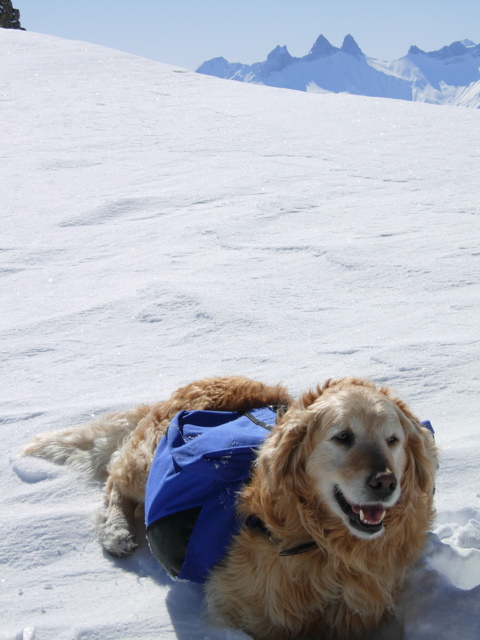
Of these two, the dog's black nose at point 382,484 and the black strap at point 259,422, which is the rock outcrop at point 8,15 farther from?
the dog's black nose at point 382,484

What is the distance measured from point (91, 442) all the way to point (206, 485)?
4.06 feet

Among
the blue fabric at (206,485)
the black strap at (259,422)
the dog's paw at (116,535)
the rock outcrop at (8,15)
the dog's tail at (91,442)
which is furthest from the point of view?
the rock outcrop at (8,15)

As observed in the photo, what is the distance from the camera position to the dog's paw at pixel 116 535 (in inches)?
118

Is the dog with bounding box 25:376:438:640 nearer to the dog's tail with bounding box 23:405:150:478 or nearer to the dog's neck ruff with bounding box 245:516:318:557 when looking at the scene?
the dog's neck ruff with bounding box 245:516:318:557

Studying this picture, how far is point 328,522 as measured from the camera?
2.39m

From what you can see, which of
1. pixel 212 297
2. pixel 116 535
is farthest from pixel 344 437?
pixel 212 297

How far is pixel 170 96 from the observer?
1491cm

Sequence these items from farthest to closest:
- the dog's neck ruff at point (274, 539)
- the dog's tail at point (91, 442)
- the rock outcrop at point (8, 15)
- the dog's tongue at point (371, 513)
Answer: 1. the rock outcrop at point (8, 15)
2. the dog's tail at point (91, 442)
3. the dog's neck ruff at point (274, 539)
4. the dog's tongue at point (371, 513)

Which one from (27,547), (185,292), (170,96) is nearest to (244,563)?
(27,547)

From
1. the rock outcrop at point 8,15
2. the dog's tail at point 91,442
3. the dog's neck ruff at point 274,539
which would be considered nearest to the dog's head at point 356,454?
the dog's neck ruff at point 274,539

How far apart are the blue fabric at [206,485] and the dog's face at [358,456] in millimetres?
413

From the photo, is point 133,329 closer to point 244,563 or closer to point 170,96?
point 244,563

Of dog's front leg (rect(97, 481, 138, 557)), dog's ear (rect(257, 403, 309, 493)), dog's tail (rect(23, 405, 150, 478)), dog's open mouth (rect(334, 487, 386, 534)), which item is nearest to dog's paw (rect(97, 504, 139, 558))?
dog's front leg (rect(97, 481, 138, 557))

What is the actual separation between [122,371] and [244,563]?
2.11 m
